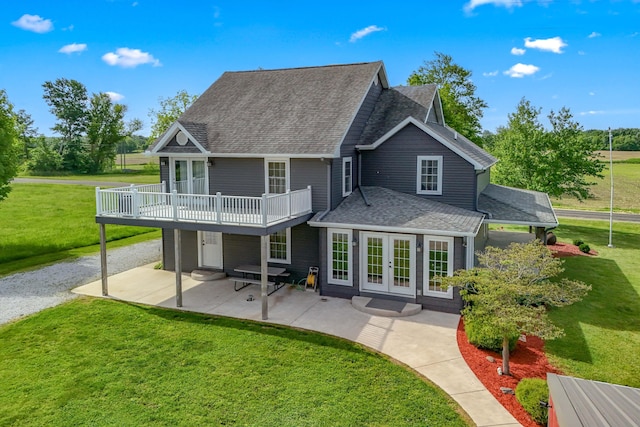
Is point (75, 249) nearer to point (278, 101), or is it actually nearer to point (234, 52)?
point (278, 101)

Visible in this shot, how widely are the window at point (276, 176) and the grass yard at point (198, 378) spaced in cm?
564

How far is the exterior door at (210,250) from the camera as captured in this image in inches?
728

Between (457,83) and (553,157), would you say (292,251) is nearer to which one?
(553,157)

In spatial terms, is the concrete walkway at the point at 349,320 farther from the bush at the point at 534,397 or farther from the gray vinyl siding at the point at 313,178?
the gray vinyl siding at the point at 313,178

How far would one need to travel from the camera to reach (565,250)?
77.9ft

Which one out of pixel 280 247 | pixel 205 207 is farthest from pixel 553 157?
pixel 205 207

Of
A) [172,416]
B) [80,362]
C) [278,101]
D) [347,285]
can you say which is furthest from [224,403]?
[278,101]

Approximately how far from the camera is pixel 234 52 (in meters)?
40.9

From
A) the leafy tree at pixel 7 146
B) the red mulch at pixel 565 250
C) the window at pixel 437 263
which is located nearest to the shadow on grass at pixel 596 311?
the red mulch at pixel 565 250

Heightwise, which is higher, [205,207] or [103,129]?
[103,129]

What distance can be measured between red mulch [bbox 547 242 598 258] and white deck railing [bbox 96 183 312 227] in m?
14.7

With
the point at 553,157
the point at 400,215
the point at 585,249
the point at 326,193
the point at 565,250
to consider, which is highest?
the point at 553,157

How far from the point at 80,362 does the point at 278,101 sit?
42.3ft

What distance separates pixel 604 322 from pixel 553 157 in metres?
17.2
